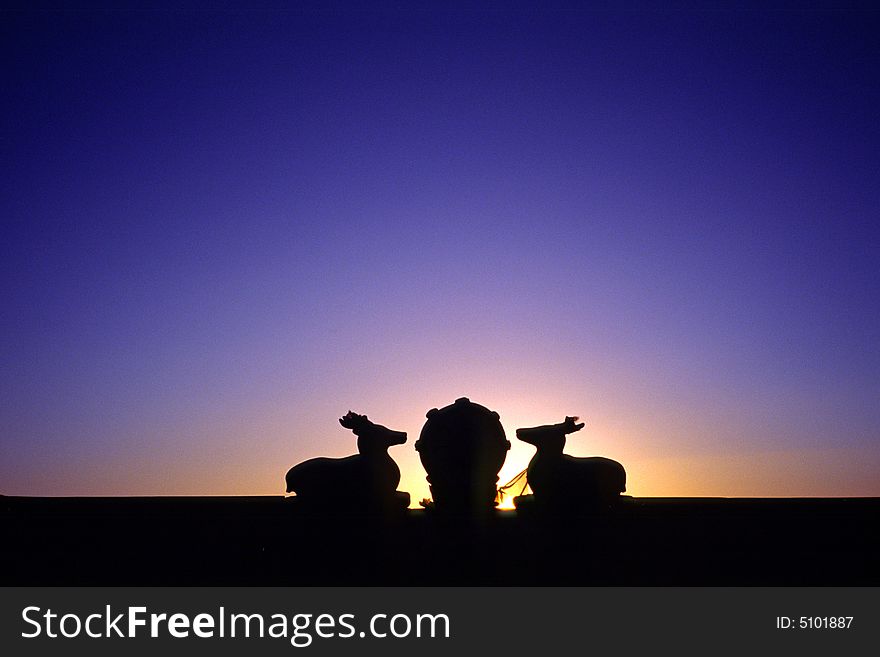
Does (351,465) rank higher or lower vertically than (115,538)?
higher

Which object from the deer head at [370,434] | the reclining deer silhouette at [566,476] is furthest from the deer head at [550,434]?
the deer head at [370,434]

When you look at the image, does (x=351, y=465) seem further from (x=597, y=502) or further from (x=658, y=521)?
(x=658, y=521)

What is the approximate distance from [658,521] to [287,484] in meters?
2.64

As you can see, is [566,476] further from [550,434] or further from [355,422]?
[355,422]

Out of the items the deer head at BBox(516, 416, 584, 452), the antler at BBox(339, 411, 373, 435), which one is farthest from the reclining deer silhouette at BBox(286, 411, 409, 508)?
the deer head at BBox(516, 416, 584, 452)

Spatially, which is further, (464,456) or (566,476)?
(464,456)

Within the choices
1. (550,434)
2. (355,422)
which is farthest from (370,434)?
(550,434)

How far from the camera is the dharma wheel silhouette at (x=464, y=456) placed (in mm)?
Answer: 5477

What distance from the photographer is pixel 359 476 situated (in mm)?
5344

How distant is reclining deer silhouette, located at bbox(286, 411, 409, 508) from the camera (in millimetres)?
5301

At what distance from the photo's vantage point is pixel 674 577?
4.79 m

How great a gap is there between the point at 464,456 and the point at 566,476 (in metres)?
0.76
